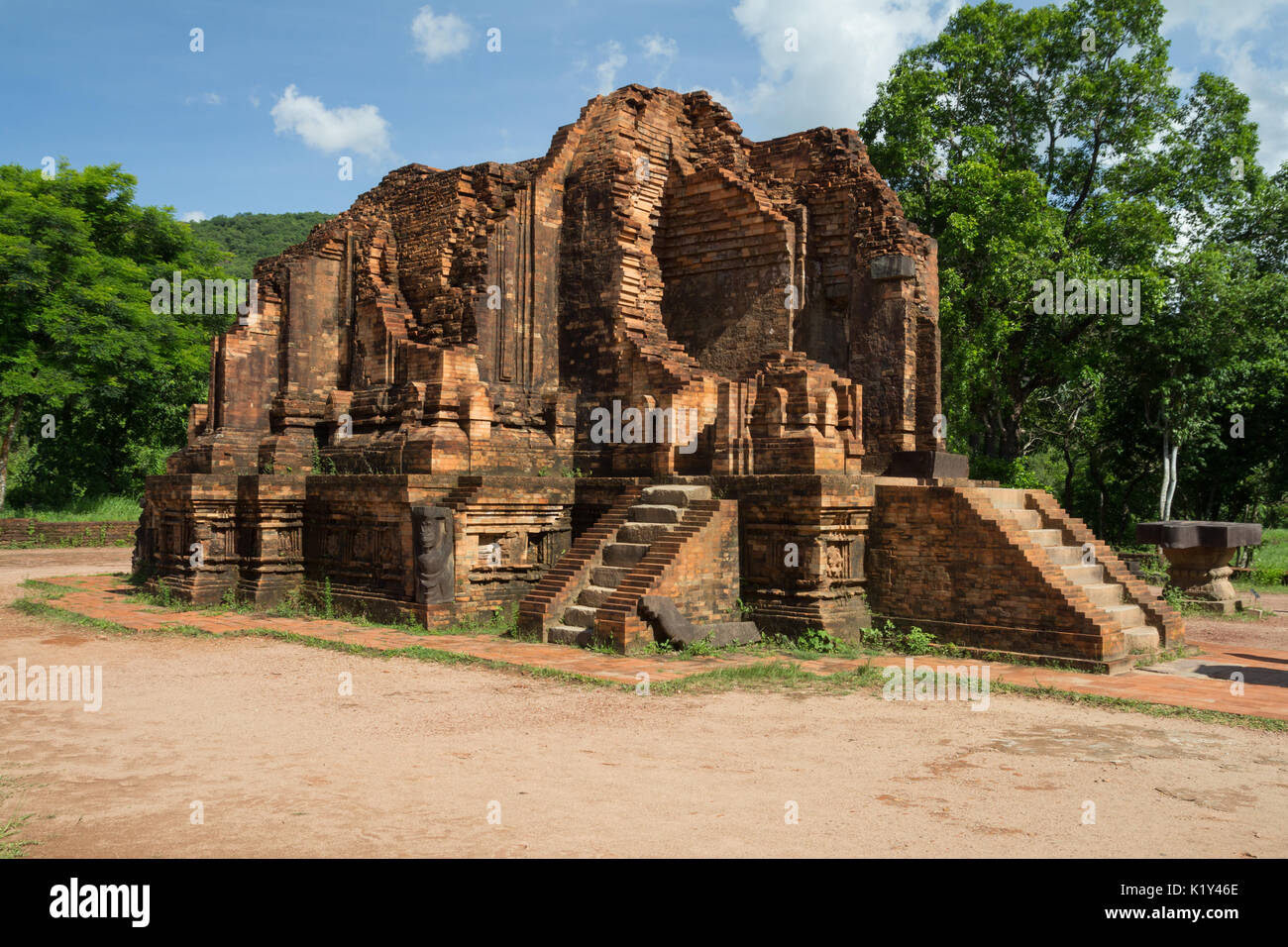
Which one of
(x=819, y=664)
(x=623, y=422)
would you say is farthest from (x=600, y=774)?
(x=623, y=422)

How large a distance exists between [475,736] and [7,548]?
21.4 metres

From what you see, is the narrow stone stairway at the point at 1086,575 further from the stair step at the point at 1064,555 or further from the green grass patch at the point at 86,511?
the green grass patch at the point at 86,511

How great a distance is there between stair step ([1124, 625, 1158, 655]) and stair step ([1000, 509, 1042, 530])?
1.49m

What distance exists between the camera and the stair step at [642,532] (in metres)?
10.8

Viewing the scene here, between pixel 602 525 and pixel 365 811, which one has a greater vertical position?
pixel 602 525

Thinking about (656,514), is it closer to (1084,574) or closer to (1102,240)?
(1084,574)

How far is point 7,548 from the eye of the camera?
906 inches

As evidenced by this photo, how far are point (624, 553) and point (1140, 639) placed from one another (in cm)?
524

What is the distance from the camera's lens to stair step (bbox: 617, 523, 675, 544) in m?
10.8

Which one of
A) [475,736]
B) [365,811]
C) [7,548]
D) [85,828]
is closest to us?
[85,828]

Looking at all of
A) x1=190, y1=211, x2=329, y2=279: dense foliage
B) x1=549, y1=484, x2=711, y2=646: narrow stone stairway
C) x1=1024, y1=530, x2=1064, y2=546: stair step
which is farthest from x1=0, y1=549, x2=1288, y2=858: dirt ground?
x1=190, y1=211, x2=329, y2=279: dense foliage

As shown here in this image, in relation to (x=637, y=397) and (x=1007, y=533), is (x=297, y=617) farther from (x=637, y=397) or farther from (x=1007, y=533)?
(x=1007, y=533)

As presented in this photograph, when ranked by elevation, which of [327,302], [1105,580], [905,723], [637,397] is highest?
[327,302]

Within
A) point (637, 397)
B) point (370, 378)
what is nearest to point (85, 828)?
point (637, 397)
